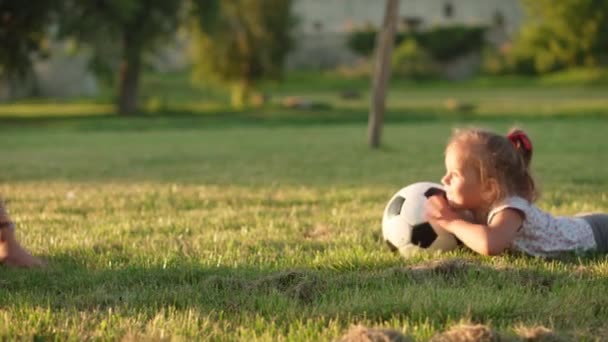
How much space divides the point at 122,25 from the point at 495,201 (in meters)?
28.5

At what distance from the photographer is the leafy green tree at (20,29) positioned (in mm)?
32406

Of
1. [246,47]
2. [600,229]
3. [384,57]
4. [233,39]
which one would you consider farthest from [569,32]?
[600,229]

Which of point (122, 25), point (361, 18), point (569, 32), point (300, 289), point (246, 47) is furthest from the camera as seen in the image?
point (361, 18)

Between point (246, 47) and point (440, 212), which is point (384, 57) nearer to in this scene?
point (440, 212)

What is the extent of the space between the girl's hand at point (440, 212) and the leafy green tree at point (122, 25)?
26.6 m

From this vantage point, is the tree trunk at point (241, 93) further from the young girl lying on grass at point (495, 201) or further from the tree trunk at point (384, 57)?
the young girl lying on grass at point (495, 201)

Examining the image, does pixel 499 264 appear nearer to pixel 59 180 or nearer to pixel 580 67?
pixel 59 180

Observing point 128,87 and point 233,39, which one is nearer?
point 128,87

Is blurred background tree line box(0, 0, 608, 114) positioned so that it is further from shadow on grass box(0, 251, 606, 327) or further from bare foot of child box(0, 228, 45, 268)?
shadow on grass box(0, 251, 606, 327)

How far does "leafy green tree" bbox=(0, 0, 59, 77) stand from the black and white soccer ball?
28390 mm

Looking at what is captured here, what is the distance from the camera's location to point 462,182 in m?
5.38

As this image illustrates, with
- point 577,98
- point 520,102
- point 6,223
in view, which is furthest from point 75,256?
point 577,98

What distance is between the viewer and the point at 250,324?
372 cm

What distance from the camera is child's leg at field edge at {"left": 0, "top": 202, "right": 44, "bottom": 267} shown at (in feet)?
16.3
